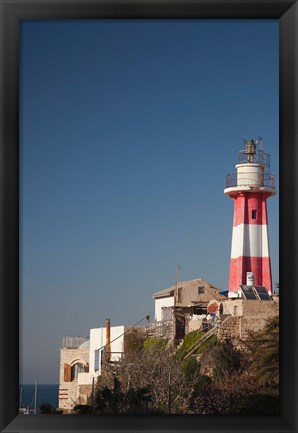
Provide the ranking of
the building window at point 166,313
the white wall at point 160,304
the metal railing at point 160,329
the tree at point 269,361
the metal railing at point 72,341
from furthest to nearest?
1. the metal railing at point 72,341
2. the white wall at point 160,304
3. the building window at point 166,313
4. the metal railing at point 160,329
5. the tree at point 269,361

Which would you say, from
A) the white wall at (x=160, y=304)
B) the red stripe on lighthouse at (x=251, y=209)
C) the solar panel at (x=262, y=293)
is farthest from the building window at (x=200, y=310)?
the red stripe on lighthouse at (x=251, y=209)

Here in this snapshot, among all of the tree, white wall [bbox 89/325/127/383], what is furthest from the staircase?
the tree

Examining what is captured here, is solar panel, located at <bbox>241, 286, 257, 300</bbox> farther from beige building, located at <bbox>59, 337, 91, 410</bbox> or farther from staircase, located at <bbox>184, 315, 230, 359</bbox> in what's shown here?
beige building, located at <bbox>59, 337, 91, 410</bbox>

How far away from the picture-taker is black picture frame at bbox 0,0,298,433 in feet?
7.45

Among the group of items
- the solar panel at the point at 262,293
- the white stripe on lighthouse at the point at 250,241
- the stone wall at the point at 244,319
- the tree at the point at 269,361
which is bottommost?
the tree at the point at 269,361

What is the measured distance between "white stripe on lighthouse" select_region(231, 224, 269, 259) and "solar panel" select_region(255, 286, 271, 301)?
1.22 m

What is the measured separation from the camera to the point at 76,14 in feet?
7.64

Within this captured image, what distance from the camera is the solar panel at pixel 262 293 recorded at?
13.7 metres

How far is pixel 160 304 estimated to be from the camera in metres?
15.9

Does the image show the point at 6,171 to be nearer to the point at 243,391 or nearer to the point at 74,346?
the point at 243,391

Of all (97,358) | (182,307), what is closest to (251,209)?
(182,307)

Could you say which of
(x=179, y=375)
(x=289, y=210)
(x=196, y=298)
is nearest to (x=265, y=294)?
(x=196, y=298)

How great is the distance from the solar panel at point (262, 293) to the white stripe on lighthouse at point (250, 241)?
1.22m

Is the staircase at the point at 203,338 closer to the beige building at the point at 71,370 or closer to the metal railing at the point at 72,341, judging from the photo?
the beige building at the point at 71,370
